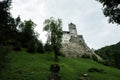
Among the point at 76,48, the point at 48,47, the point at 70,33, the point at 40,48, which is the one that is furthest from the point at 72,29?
the point at 40,48

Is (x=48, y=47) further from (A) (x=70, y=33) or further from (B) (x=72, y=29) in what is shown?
(B) (x=72, y=29)

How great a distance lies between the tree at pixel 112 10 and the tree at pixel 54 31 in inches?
1611

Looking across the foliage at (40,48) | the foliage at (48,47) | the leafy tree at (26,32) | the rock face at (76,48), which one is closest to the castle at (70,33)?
the rock face at (76,48)

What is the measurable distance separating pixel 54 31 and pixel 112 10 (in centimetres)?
4361

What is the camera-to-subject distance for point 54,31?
278 feet

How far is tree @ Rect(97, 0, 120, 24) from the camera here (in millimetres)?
41250

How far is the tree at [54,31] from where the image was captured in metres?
83.3

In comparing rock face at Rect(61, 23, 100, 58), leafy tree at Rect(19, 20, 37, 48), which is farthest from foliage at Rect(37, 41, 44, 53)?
rock face at Rect(61, 23, 100, 58)

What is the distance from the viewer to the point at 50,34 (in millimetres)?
84625

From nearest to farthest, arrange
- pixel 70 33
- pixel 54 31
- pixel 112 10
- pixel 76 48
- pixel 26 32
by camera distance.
A: 1. pixel 112 10
2. pixel 54 31
3. pixel 26 32
4. pixel 76 48
5. pixel 70 33

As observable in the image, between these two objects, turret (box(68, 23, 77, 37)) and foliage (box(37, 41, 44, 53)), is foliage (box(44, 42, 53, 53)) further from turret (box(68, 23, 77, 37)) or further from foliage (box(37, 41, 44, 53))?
turret (box(68, 23, 77, 37))

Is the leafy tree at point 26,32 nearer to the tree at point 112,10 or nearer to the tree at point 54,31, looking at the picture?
the tree at point 54,31

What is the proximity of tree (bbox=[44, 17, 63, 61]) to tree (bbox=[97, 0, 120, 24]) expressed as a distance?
40923mm

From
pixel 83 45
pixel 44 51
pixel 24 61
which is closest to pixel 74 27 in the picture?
pixel 83 45
